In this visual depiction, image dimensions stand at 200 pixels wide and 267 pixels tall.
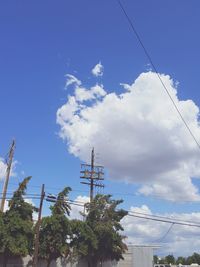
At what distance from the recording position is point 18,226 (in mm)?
43250

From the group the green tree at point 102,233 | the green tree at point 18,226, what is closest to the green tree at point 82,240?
the green tree at point 102,233

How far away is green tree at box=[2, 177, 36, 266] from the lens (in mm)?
42500

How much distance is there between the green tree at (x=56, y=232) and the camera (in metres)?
46.2

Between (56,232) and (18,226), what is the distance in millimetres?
4770

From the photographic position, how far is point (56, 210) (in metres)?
47.8

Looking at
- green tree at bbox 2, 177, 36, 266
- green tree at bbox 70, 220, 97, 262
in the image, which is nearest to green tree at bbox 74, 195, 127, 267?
green tree at bbox 70, 220, 97, 262

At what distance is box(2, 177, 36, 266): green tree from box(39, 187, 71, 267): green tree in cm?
203

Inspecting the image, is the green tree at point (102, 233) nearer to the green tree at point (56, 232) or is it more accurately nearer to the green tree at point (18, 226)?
the green tree at point (56, 232)

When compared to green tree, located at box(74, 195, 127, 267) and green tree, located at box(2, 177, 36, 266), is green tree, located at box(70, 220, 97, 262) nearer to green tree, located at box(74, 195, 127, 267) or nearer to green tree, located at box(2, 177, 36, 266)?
green tree, located at box(74, 195, 127, 267)

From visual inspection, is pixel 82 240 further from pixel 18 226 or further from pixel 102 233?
pixel 18 226

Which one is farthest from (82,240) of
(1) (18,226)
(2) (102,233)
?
(1) (18,226)

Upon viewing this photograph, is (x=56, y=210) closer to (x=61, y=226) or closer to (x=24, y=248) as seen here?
(x=61, y=226)

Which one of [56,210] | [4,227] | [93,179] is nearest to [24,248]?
[4,227]

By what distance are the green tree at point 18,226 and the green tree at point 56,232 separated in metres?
2.03
